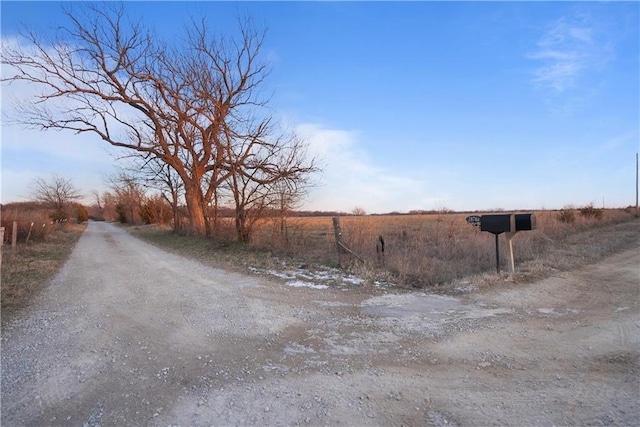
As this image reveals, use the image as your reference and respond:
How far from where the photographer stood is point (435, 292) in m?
6.81

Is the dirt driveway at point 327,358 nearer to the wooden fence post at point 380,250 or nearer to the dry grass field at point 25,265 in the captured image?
the dry grass field at point 25,265

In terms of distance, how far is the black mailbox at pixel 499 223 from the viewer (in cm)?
798

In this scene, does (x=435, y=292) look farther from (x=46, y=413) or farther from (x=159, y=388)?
(x=46, y=413)

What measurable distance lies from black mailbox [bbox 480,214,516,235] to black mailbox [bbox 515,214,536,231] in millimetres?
89

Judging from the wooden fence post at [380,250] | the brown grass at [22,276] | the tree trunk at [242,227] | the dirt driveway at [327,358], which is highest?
the tree trunk at [242,227]

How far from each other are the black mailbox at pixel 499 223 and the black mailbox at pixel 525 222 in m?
0.09

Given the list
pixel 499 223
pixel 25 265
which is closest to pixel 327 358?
pixel 499 223

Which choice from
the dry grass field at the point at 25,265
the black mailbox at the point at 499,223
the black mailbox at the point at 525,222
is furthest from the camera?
the black mailbox at the point at 499,223

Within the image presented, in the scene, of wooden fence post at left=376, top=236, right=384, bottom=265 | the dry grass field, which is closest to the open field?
wooden fence post at left=376, top=236, right=384, bottom=265

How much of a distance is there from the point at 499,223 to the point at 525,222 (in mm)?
507

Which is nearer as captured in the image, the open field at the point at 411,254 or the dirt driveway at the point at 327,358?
the dirt driveway at the point at 327,358

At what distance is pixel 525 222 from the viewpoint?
7.88 meters

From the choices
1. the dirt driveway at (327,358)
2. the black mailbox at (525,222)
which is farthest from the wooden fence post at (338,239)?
the black mailbox at (525,222)

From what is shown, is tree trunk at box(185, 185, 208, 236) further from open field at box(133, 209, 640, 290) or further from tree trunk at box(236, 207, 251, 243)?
tree trunk at box(236, 207, 251, 243)
